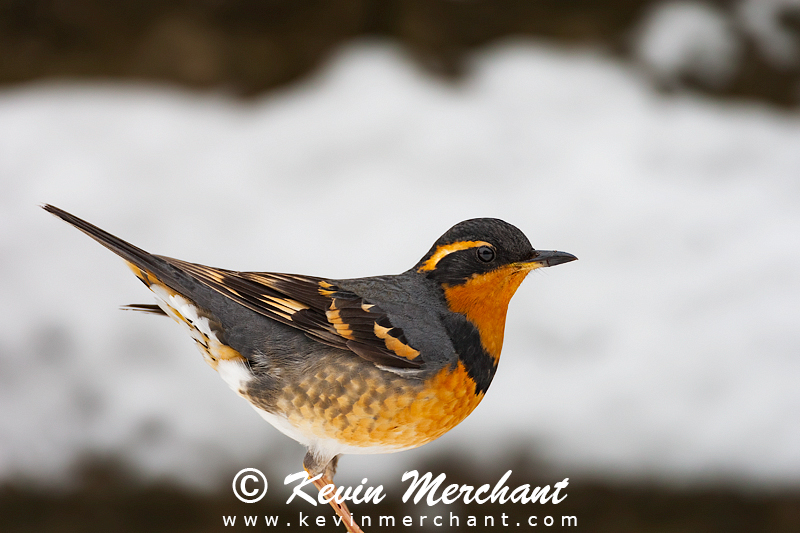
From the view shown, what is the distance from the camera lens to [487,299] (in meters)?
1.26

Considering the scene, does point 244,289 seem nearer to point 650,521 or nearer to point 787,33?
point 650,521

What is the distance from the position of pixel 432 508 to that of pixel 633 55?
2111mm

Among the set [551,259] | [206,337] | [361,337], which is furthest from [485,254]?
[206,337]

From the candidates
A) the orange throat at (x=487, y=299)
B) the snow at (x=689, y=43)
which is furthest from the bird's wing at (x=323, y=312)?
the snow at (x=689, y=43)

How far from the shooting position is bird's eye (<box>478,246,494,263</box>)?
48.1 inches

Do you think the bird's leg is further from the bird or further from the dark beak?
the dark beak

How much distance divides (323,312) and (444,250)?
0.85 feet

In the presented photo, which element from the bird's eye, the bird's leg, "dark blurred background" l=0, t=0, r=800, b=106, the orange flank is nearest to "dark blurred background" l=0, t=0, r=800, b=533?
"dark blurred background" l=0, t=0, r=800, b=106

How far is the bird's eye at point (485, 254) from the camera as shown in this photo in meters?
1.22

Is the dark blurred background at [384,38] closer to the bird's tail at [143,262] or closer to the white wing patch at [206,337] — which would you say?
the white wing patch at [206,337]

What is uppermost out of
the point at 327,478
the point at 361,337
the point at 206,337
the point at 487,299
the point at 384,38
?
the point at 384,38

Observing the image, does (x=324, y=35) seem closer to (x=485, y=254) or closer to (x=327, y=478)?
(x=485, y=254)

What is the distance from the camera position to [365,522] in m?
2.40

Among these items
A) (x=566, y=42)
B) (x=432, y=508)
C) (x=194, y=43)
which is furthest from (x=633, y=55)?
(x=432, y=508)
